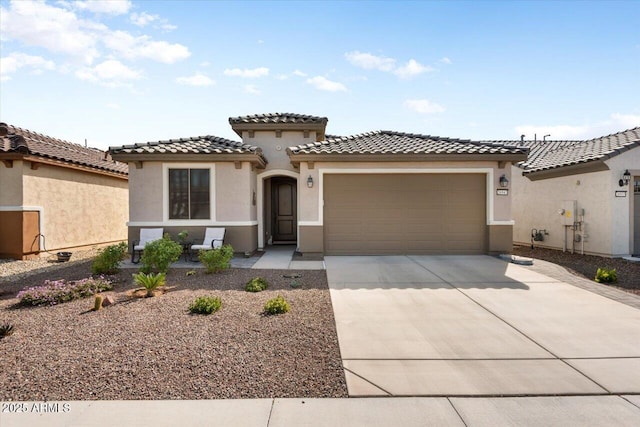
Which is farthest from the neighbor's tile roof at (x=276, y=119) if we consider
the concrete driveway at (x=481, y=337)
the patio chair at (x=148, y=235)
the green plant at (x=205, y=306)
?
the green plant at (x=205, y=306)

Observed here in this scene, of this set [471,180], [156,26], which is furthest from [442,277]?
[156,26]

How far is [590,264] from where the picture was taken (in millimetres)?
9312

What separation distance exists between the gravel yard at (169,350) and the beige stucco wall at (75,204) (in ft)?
19.9

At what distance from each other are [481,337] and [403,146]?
290 inches

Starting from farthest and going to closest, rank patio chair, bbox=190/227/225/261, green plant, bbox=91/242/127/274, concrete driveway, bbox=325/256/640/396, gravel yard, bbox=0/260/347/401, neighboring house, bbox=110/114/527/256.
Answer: neighboring house, bbox=110/114/527/256
patio chair, bbox=190/227/225/261
green plant, bbox=91/242/127/274
concrete driveway, bbox=325/256/640/396
gravel yard, bbox=0/260/347/401

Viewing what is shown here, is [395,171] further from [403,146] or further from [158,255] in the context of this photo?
[158,255]

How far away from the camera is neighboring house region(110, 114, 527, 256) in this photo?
9969mm

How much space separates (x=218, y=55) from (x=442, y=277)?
8.69 metres

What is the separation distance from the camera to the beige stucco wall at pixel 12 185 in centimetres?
1017

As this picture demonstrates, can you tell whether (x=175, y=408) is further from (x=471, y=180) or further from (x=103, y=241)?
(x=103, y=241)

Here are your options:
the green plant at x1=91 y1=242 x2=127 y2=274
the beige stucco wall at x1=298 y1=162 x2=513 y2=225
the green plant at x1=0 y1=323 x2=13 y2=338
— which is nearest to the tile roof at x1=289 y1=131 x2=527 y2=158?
the beige stucco wall at x1=298 y1=162 x2=513 y2=225

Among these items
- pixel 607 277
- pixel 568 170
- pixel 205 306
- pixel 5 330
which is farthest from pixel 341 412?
pixel 568 170

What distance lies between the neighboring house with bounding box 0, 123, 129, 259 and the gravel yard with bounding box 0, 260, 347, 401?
564cm

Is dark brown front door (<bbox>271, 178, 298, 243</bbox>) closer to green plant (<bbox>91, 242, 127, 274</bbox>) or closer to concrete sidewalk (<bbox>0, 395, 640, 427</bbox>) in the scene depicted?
green plant (<bbox>91, 242, 127, 274</bbox>)
